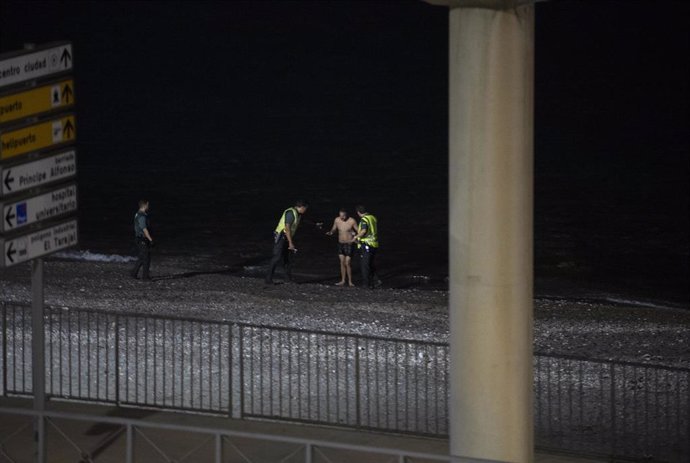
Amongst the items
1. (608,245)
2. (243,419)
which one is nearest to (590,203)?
(608,245)

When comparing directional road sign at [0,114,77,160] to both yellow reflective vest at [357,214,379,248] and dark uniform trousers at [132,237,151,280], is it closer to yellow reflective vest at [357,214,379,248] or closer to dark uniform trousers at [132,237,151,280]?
dark uniform trousers at [132,237,151,280]

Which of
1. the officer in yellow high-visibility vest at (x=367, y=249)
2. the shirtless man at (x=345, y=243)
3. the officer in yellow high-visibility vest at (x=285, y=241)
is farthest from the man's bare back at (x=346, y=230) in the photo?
the officer in yellow high-visibility vest at (x=285, y=241)

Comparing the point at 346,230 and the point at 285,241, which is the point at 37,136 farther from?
the point at 346,230

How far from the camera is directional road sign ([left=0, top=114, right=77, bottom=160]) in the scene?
10.5m

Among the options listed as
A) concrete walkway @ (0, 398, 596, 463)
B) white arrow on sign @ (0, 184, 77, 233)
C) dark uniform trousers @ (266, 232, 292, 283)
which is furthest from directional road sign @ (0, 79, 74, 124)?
dark uniform trousers @ (266, 232, 292, 283)

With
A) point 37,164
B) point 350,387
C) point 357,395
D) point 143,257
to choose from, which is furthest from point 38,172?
point 143,257

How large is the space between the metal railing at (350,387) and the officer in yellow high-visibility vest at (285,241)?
5.45 metres

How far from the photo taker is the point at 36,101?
10.7m

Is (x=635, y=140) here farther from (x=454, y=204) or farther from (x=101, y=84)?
(x=454, y=204)

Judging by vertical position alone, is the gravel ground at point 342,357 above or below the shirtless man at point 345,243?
below

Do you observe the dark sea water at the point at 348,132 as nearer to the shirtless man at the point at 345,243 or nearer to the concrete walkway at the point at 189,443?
the shirtless man at the point at 345,243

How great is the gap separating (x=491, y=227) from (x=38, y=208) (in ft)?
11.8

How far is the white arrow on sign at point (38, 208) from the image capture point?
10.4m

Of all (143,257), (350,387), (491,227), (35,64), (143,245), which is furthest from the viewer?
(143,257)
